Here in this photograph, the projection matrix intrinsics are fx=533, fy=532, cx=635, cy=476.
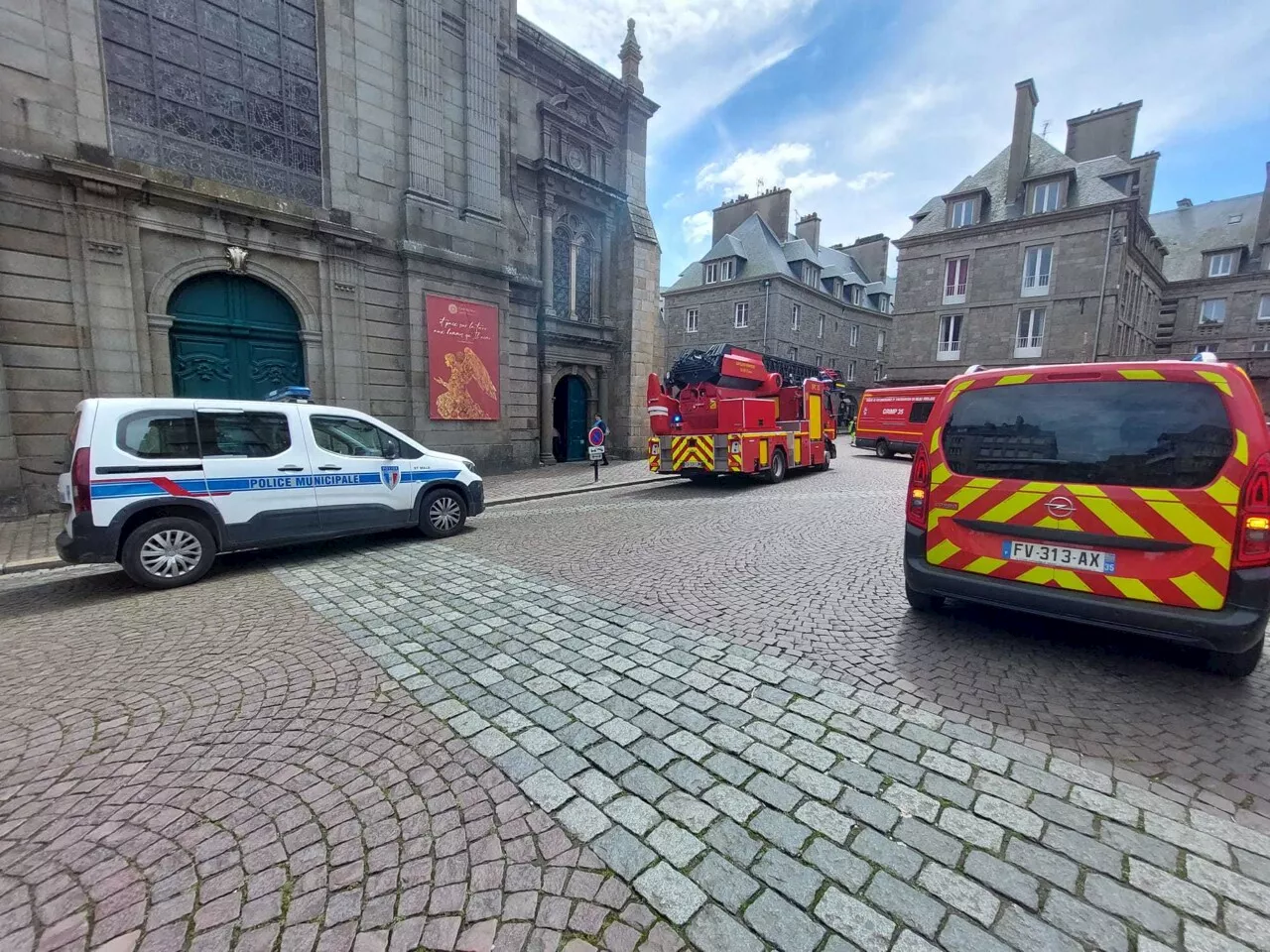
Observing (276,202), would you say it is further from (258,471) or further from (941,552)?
(941,552)

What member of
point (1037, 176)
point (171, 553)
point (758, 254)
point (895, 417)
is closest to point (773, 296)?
point (758, 254)

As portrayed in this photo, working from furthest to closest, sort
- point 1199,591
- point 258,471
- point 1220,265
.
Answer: point 1220,265
point 258,471
point 1199,591

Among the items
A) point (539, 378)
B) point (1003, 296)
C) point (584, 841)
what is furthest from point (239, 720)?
point (1003, 296)

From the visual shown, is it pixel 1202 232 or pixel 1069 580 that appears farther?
pixel 1202 232

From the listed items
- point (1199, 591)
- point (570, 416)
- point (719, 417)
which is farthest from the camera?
point (570, 416)

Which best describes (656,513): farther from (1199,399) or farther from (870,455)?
(870,455)

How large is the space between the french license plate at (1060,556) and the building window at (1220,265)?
52550 millimetres

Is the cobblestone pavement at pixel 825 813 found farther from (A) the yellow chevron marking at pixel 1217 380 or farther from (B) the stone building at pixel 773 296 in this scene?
(B) the stone building at pixel 773 296

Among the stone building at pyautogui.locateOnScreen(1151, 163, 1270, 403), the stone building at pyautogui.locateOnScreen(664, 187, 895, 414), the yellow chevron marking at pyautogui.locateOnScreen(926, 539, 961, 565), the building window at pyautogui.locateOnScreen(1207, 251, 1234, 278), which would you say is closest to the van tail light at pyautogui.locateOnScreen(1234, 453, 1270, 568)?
the yellow chevron marking at pyautogui.locateOnScreen(926, 539, 961, 565)

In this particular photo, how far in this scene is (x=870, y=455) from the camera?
76.3 ft

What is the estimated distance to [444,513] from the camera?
7.67 metres

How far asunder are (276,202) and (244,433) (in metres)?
8.18

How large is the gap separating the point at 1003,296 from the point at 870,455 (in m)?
15.1

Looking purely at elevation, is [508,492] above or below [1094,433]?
below
